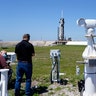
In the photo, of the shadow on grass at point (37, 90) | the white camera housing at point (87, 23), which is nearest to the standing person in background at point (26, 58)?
the shadow on grass at point (37, 90)

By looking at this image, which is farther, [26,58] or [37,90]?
[37,90]

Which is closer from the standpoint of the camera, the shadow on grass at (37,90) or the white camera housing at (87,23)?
the white camera housing at (87,23)

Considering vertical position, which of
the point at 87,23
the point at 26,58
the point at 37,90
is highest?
the point at 87,23

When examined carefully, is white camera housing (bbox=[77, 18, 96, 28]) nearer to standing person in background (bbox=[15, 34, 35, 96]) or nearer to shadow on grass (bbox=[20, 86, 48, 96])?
standing person in background (bbox=[15, 34, 35, 96])

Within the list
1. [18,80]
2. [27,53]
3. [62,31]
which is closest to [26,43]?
[27,53]

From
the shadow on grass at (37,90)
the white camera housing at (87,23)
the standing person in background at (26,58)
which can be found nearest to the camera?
the white camera housing at (87,23)

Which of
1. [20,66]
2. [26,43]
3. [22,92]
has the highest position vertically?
[26,43]

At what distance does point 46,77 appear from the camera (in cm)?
1261

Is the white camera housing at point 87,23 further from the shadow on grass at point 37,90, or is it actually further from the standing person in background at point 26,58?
the shadow on grass at point 37,90

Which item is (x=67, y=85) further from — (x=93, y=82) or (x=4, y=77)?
(x=4, y=77)

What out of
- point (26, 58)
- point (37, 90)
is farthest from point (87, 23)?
point (37, 90)

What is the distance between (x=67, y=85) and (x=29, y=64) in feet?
6.37

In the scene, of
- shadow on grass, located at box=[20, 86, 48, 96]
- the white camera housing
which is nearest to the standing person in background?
shadow on grass, located at box=[20, 86, 48, 96]

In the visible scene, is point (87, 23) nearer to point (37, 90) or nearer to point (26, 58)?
point (26, 58)
